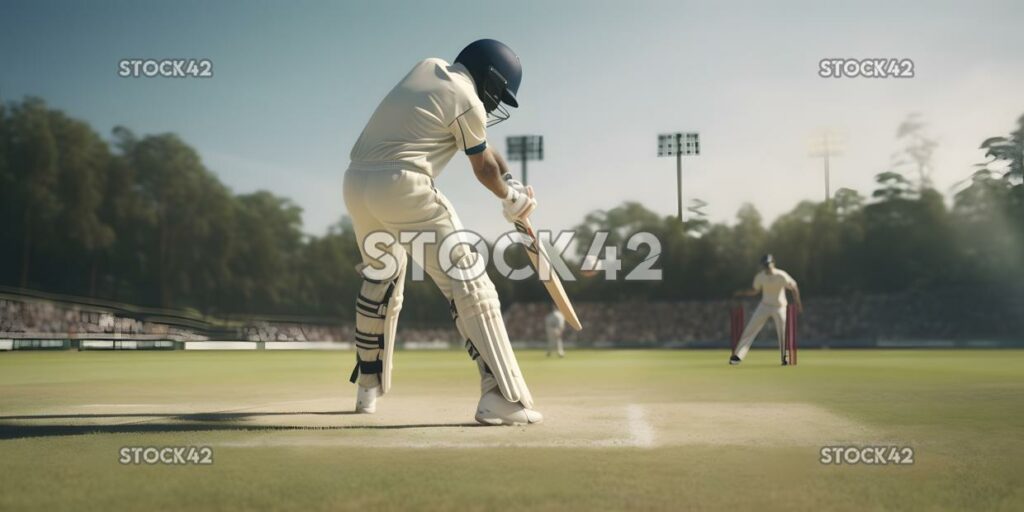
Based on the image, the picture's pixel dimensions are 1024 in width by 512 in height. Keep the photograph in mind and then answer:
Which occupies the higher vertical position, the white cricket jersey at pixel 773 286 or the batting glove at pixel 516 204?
the batting glove at pixel 516 204

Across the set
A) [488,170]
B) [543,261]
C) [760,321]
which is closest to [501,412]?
[543,261]

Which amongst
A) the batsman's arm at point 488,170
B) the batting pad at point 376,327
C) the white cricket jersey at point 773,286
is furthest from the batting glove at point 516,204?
the white cricket jersey at point 773,286

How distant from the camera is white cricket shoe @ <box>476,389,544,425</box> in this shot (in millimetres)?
5977

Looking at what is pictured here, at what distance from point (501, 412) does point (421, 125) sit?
7.08 ft

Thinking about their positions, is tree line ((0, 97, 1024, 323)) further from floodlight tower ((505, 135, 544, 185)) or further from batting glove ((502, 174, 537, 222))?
batting glove ((502, 174, 537, 222))

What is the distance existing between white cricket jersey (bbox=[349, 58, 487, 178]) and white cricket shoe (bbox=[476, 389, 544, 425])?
1.73 meters

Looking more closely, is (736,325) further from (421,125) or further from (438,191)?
(421,125)

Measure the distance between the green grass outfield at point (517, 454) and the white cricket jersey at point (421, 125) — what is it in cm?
194

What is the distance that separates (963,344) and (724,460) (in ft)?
165

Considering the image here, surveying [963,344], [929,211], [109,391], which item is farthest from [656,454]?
[929,211]

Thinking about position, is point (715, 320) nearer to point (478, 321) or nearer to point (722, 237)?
point (722, 237)

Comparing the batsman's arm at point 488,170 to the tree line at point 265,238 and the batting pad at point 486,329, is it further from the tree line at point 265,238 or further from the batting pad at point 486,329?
the tree line at point 265,238

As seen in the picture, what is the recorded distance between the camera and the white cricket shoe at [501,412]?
5.98 meters

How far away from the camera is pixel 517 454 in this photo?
4566mm
